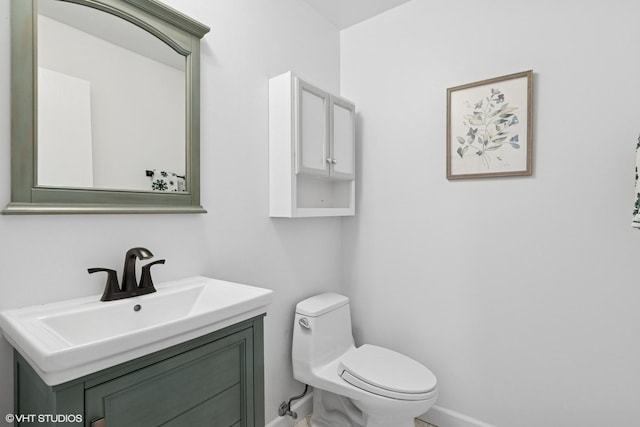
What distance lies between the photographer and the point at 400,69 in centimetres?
204

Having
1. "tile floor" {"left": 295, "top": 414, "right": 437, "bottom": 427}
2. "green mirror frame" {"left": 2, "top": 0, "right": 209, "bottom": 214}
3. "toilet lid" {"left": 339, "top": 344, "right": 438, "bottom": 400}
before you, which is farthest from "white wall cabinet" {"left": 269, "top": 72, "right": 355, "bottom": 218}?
"tile floor" {"left": 295, "top": 414, "right": 437, "bottom": 427}

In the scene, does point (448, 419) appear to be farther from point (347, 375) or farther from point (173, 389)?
point (173, 389)

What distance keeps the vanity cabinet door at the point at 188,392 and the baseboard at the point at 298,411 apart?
29.6 inches

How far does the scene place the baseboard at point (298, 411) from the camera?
1789mm

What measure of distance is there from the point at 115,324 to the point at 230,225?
0.63 meters

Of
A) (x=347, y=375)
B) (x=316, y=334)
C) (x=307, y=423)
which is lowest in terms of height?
(x=307, y=423)

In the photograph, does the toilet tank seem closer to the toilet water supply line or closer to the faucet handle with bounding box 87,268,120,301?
the toilet water supply line

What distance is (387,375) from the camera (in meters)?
1.59

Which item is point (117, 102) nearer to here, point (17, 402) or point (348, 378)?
point (17, 402)

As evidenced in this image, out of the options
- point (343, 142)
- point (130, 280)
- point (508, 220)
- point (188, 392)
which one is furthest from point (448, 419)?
point (130, 280)

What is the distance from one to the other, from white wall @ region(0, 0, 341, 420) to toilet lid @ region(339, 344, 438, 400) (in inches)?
16.3

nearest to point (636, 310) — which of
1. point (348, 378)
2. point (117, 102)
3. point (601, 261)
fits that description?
point (601, 261)

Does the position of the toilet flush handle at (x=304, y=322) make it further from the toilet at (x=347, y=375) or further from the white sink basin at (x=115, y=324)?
the white sink basin at (x=115, y=324)

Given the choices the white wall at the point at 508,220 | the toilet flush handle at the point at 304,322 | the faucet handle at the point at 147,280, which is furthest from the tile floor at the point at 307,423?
the faucet handle at the point at 147,280
